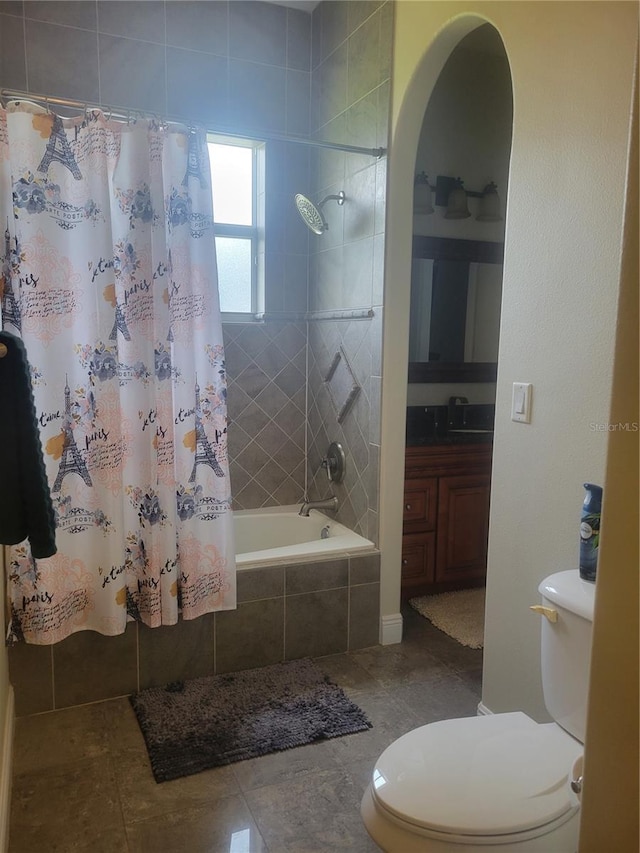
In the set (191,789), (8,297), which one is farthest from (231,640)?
(8,297)

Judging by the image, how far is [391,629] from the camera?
9.36ft

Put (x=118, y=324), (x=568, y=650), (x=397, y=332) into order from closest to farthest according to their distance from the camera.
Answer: (x=568, y=650) < (x=118, y=324) < (x=397, y=332)

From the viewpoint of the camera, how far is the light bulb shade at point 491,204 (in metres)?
3.46

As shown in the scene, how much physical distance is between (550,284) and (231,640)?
5.77 feet

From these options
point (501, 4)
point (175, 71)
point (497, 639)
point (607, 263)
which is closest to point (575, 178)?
point (607, 263)

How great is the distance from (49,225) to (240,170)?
1.50 metres

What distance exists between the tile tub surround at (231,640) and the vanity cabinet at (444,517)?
500mm

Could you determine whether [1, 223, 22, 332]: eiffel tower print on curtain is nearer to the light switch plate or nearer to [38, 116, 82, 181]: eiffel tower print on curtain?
[38, 116, 82, 181]: eiffel tower print on curtain

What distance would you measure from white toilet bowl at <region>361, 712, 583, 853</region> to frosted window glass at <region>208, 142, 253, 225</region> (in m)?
2.66

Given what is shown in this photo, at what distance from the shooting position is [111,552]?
2.28 meters

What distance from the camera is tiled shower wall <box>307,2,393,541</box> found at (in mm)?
2719

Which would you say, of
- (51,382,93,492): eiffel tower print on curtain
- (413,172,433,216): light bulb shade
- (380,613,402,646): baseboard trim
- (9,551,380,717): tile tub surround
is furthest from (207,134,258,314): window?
(380,613,402,646): baseboard trim

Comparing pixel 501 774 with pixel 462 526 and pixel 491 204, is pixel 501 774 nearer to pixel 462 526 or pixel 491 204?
pixel 462 526

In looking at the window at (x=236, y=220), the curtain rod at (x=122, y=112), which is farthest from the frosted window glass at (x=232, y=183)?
the curtain rod at (x=122, y=112)
